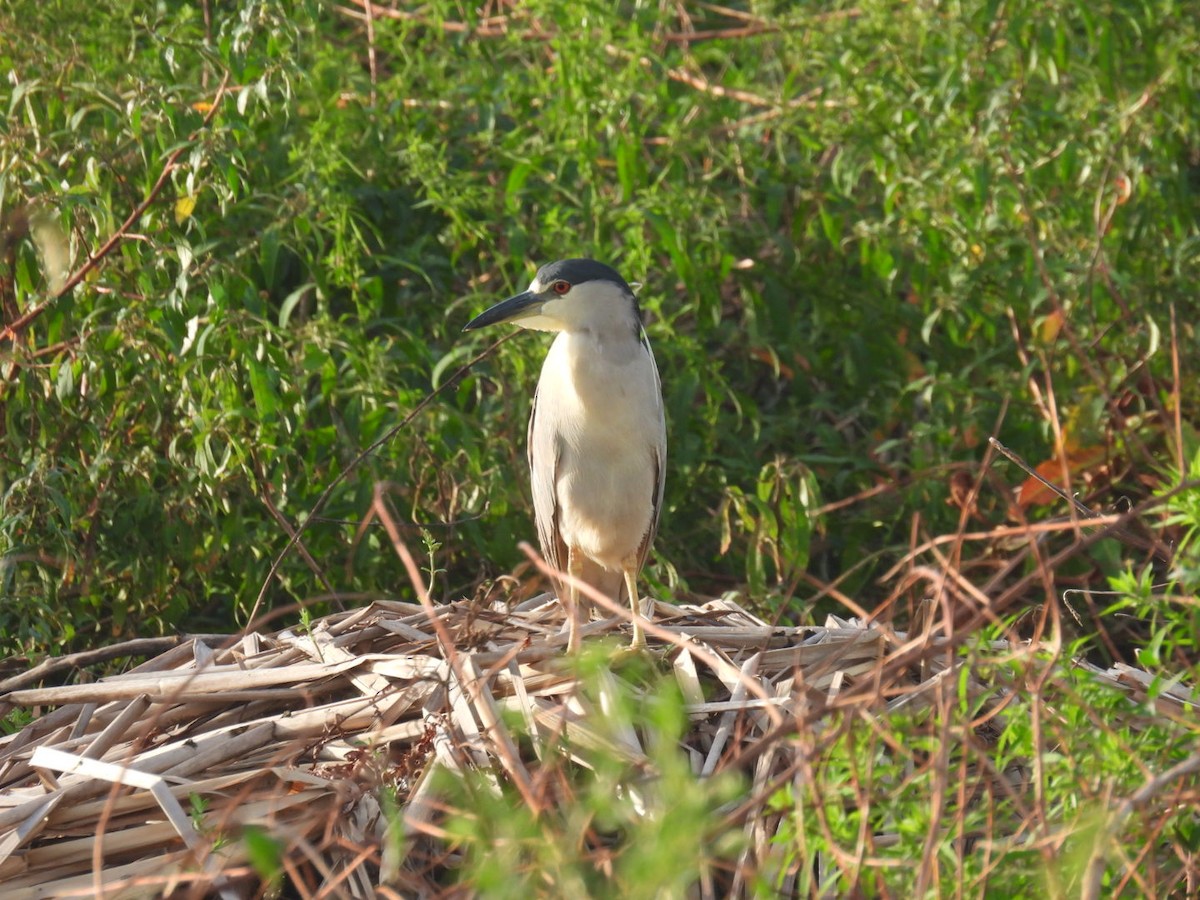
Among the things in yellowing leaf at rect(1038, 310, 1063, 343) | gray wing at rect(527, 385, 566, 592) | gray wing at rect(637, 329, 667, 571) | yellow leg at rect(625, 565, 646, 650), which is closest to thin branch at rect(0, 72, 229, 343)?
gray wing at rect(527, 385, 566, 592)

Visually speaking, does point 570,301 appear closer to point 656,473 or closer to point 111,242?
point 656,473

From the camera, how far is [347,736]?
297 cm

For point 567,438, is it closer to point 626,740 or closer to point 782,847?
point 626,740

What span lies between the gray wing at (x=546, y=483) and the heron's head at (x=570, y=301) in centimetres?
30

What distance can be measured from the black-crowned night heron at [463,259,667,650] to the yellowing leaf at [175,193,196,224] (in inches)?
32.9

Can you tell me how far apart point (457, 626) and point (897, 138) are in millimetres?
2820

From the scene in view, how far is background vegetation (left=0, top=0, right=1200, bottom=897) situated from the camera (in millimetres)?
4055

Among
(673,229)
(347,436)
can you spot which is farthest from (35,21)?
(673,229)

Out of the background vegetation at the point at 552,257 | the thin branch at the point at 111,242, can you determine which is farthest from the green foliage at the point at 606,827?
the thin branch at the point at 111,242

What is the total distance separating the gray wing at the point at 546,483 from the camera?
4.10m

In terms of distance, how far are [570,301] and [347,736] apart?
1.46 metres

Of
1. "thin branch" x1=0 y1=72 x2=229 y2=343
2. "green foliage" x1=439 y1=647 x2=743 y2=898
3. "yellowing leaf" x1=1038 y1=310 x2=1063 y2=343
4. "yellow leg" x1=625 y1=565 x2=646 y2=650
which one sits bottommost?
"yellow leg" x1=625 y1=565 x2=646 y2=650

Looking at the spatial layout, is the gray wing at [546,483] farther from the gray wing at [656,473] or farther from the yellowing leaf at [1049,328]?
the yellowing leaf at [1049,328]

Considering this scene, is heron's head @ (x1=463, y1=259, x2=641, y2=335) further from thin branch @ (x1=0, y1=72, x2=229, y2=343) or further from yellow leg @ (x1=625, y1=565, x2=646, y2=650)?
thin branch @ (x1=0, y1=72, x2=229, y2=343)
